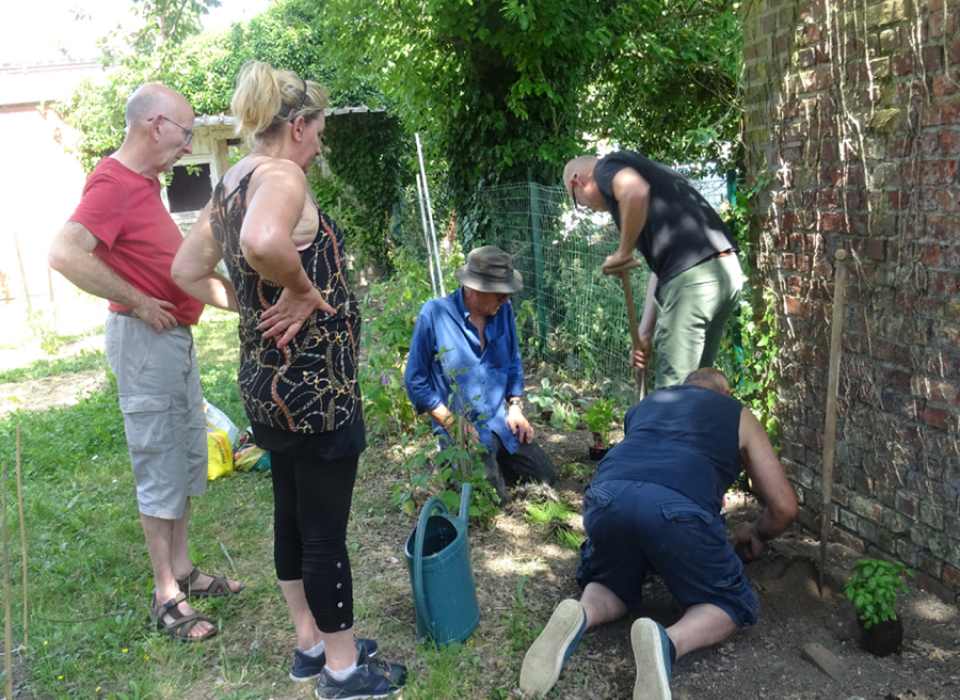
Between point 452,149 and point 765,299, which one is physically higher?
point 452,149

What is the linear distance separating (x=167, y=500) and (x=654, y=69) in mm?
7378

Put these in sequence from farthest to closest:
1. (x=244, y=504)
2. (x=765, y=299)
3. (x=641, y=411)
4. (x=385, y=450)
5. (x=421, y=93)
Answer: (x=421, y=93)
(x=385, y=450)
(x=244, y=504)
(x=765, y=299)
(x=641, y=411)

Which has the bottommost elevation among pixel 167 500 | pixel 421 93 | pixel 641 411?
pixel 167 500

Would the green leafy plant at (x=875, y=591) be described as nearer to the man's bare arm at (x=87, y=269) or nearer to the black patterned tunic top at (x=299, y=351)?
the black patterned tunic top at (x=299, y=351)

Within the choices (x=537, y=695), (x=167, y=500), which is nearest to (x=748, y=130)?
(x=537, y=695)

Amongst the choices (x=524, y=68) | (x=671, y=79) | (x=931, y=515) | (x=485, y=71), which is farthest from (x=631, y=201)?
(x=671, y=79)

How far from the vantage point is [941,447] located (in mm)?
2771

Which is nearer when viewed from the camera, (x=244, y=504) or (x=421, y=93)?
(x=244, y=504)

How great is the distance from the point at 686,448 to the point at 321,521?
1.30 metres

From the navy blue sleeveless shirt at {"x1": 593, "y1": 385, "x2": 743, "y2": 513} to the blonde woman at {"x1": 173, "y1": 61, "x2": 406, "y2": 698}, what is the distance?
1021 millimetres

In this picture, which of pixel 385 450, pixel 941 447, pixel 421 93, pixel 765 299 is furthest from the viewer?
pixel 421 93

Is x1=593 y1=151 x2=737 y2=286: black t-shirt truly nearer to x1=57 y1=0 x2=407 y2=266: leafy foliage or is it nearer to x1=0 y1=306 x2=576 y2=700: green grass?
x1=0 y1=306 x2=576 y2=700: green grass

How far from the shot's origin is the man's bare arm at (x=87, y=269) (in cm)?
276

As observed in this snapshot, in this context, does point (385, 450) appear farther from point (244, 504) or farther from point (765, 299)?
point (765, 299)
